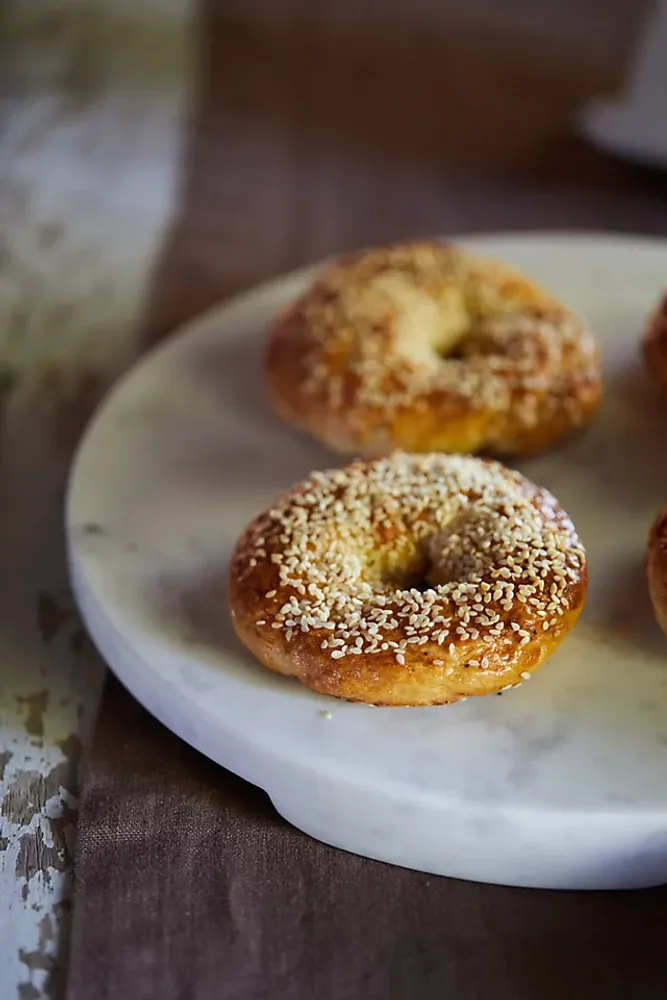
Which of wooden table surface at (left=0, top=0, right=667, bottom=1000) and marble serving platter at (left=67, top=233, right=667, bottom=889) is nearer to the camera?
marble serving platter at (left=67, top=233, right=667, bottom=889)

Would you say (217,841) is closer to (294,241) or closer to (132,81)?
(294,241)

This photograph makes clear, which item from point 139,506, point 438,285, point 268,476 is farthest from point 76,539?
point 438,285

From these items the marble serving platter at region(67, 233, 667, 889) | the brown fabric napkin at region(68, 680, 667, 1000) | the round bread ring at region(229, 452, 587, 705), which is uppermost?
the round bread ring at region(229, 452, 587, 705)

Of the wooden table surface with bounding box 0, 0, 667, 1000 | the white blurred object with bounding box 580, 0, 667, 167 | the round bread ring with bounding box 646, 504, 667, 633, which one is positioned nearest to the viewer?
the round bread ring with bounding box 646, 504, 667, 633

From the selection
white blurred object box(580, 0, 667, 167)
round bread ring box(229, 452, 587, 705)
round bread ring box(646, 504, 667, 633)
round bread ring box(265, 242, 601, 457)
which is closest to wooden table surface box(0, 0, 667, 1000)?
white blurred object box(580, 0, 667, 167)

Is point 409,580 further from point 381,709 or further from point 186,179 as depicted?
point 186,179

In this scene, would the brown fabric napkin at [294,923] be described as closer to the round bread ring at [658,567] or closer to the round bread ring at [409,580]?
the round bread ring at [409,580]

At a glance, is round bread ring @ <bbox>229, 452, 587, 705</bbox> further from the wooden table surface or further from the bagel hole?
the wooden table surface
